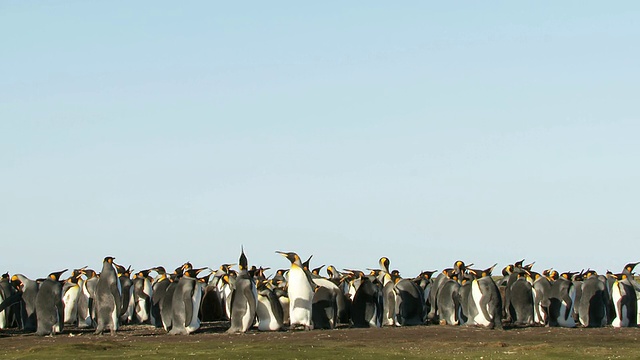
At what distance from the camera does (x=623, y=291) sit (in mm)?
25969

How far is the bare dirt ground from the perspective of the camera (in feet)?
58.9

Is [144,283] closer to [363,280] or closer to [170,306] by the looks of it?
[170,306]

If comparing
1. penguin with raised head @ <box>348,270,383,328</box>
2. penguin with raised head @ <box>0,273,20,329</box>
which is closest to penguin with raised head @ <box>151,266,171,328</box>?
penguin with raised head @ <box>0,273,20,329</box>

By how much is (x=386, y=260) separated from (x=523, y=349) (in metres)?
10.6

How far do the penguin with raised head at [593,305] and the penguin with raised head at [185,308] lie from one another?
9.69 metres

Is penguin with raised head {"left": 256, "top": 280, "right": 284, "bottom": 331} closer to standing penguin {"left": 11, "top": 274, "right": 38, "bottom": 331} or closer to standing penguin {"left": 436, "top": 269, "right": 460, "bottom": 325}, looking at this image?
standing penguin {"left": 436, "top": 269, "right": 460, "bottom": 325}

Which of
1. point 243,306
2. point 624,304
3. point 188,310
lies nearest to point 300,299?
point 243,306

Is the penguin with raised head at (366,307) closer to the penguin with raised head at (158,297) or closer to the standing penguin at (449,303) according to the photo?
the standing penguin at (449,303)

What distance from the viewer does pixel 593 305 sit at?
25.6 metres

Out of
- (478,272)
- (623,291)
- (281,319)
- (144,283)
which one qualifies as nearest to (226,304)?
(144,283)

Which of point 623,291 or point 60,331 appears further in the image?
point 623,291

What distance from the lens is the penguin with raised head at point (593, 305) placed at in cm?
2555

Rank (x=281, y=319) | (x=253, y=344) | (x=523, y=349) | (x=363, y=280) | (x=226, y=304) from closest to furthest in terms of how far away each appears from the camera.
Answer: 1. (x=523, y=349)
2. (x=253, y=344)
3. (x=281, y=319)
4. (x=363, y=280)
5. (x=226, y=304)

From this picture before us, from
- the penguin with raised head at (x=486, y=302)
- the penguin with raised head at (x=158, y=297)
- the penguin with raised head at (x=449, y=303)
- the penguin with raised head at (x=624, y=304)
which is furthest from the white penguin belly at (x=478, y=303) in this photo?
the penguin with raised head at (x=158, y=297)
